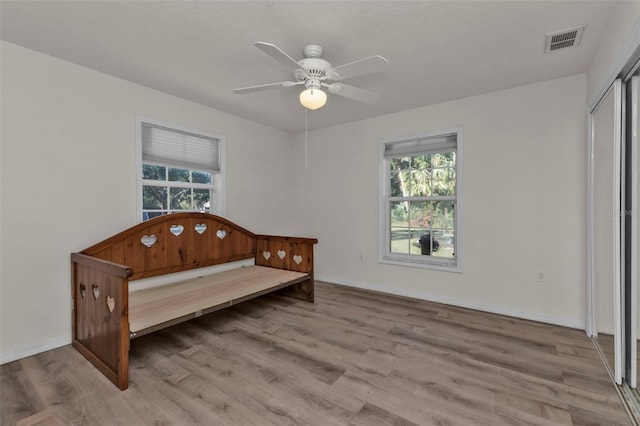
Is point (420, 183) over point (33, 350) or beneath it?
over

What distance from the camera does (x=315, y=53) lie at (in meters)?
2.15

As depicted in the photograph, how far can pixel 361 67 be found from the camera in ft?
6.33

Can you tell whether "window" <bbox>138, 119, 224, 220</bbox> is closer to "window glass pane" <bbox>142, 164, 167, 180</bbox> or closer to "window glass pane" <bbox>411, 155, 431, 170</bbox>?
"window glass pane" <bbox>142, 164, 167, 180</bbox>

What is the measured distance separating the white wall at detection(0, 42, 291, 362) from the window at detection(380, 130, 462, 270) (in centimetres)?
294

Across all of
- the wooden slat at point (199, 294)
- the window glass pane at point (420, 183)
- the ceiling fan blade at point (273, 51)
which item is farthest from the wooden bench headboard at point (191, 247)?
the ceiling fan blade at point (273, 51)

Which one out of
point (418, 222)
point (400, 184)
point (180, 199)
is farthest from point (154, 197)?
point (418, 222)

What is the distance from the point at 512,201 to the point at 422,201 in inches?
39.2

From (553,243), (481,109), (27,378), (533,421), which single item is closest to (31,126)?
(27,378)

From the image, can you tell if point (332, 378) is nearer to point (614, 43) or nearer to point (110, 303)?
point (110, 303)

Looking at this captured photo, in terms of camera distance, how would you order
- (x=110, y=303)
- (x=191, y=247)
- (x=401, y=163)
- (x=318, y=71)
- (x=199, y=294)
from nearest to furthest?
(x=110, y=303)
(x=318, y=71)
(x=199, y=294)
(x=191, y=247)
(x=401, y=163)

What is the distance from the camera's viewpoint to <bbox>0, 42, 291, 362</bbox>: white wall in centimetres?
221

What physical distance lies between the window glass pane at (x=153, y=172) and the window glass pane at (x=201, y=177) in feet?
1.17

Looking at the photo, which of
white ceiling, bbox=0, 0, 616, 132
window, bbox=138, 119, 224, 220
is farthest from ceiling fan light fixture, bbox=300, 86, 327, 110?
window, bbox=138, 119, 224, 220

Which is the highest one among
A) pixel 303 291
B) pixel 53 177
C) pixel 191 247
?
pixel 53 177
